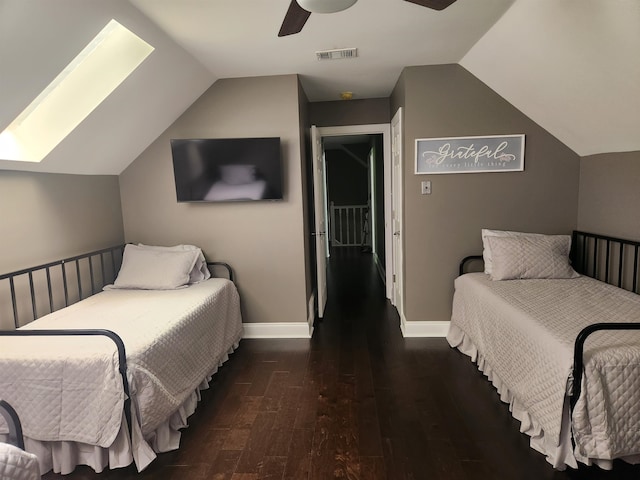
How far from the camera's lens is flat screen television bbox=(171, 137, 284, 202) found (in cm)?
338

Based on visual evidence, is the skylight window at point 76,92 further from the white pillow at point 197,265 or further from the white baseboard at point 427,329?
the white baseboard at point 427,329

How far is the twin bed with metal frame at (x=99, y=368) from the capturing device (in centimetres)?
190

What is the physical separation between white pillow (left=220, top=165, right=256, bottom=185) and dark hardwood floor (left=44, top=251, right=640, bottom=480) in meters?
1.49

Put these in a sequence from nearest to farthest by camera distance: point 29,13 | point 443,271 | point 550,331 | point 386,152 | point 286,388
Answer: point 29,13 → point 550,331 → point 286,388 → point 443,271 → point 386,152

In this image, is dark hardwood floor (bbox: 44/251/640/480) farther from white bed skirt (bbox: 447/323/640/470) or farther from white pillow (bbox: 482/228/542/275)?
white pillow (bbox: 482/228/542/275)

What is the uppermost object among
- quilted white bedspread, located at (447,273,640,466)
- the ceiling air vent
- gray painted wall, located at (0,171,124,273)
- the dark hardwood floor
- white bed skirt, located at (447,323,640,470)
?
the ceiling air vent

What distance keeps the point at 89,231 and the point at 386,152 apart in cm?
307

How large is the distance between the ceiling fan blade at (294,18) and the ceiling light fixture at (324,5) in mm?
128

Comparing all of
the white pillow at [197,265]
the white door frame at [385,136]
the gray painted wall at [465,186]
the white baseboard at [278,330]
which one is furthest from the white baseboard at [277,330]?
the white door frame at [385,136]

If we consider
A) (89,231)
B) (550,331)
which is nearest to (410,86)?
(550,331)

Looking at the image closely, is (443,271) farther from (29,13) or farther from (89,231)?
(29,13)

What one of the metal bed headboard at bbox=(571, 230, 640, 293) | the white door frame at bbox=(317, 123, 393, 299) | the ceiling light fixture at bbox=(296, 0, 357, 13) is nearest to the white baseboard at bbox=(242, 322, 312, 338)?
the white door frame at bbox=(317, 123, 393, 299)

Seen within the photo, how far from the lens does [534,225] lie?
342 cm

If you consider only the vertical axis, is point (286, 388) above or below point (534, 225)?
below
